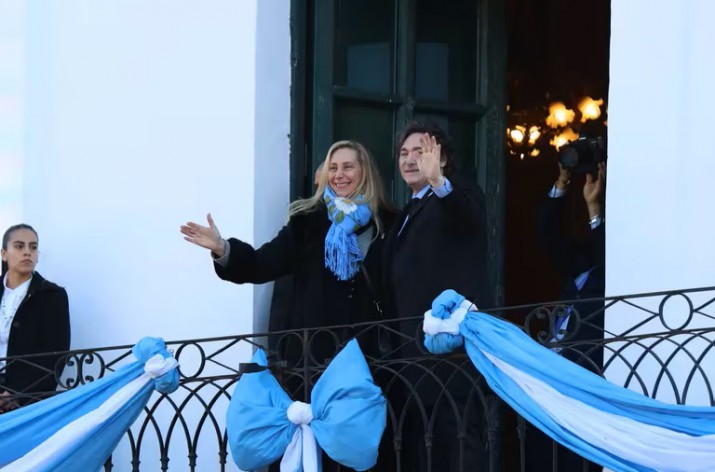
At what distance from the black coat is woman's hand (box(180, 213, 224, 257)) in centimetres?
7

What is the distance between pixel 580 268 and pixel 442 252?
711 millimetres

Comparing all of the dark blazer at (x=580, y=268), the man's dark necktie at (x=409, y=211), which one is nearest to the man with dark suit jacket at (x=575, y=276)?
the dark blazer at (x=580, y=268)

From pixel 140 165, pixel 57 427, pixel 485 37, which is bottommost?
pixel 57 427

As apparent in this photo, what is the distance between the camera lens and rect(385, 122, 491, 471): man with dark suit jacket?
21.3 ft

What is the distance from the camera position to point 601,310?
6160mm

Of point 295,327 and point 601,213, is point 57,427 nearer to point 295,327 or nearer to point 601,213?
point 295,327

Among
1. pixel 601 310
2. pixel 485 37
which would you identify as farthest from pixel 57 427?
pixel 485 37

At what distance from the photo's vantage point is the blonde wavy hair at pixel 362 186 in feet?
23.4

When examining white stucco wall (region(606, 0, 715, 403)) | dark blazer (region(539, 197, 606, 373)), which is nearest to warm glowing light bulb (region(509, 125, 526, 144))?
dark blazer (region(539, 197, 606, 373))

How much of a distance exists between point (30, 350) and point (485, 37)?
103 inches

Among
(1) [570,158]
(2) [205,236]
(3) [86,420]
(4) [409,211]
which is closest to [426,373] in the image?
(4) [409,211]

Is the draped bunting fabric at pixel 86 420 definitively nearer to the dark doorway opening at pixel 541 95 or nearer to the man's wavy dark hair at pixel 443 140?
the man's wavy dark hair at pixel 443 140

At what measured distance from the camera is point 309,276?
7156 mm

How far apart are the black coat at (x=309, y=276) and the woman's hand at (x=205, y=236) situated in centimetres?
7
